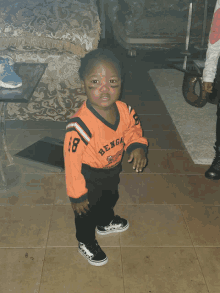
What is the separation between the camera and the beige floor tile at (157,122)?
259 centimetres

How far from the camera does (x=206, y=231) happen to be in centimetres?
146

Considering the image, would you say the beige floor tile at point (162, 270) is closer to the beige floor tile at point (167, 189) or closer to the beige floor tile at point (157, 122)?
the beige floor tile at point (167, 189)

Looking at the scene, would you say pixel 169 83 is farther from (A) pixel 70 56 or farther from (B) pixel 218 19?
(B) pixel 218 19

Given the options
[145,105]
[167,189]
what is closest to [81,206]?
[167,189]

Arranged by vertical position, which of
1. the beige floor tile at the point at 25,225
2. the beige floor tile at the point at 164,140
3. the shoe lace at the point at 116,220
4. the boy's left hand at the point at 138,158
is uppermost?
the boy's left hand at the point at 138,158

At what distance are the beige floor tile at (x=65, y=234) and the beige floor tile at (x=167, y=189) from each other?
0.30 metres

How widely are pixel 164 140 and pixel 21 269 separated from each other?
1542mm

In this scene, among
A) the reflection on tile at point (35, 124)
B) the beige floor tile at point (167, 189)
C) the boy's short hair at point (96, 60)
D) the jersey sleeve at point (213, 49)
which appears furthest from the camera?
the reflection on tile at point (35, 124)

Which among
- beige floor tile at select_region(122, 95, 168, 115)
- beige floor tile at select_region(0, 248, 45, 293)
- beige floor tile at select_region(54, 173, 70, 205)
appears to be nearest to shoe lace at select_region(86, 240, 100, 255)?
beige floor tile at select_region(0, 248, 45, 293)

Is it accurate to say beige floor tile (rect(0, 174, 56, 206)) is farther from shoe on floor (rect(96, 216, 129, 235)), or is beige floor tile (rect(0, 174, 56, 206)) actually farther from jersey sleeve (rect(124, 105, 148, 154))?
jersey sleeve (rect(124, 105, 148, 154))

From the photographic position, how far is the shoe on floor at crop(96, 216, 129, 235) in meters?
1.45

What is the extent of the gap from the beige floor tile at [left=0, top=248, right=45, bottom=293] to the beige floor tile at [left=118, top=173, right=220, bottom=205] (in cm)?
59

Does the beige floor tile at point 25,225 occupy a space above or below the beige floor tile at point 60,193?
above

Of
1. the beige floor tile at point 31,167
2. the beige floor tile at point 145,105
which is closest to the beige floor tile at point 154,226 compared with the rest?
the beige floor tile at point 31,167
